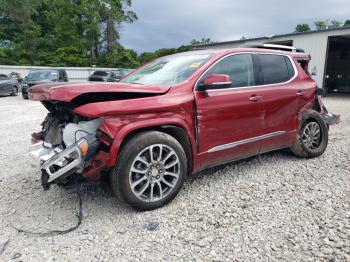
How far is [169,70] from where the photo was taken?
3.75m

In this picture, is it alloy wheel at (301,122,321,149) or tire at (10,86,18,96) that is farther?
tire at (10,86,18,96)

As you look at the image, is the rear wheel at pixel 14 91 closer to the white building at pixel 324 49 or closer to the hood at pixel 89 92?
the white building at pixel 324 49

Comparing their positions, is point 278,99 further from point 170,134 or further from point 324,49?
point 324,49

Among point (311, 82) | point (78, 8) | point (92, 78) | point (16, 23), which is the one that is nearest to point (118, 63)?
point (78, 8)

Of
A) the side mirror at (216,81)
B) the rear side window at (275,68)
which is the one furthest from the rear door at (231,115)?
the rear side window at (275,68)

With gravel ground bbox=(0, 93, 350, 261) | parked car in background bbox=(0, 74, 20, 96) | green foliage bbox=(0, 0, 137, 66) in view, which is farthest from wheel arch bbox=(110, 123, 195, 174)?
green foliage bbox=(0, 0, 137, 66)

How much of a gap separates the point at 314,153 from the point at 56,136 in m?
3.86

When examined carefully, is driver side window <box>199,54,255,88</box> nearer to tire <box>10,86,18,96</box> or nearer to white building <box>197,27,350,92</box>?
→ white building <box>197,27,350,92</box>

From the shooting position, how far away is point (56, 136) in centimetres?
Result: 341

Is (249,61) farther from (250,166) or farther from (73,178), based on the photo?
(73,178)

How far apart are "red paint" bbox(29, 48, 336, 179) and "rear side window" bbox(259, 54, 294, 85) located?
0.30 feet

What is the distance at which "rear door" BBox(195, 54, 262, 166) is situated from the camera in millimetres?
3352

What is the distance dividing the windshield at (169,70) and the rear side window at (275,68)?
3.07 feet

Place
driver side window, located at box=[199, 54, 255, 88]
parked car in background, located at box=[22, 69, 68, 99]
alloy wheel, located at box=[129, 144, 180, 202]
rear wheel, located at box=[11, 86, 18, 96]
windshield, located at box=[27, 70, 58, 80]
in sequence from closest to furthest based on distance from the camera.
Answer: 1. alloy wheel, located at box=[129, 144, 180, 202]
2. driver side window, located at box=[199, 54, 255, 88]
3. parked car in background, located at box=[22, 69, 68, 99]
4. windshield, located at box=[27, 70, 58, 80]
5. rear wheel, located at box=[11, 86, 18, 96]
